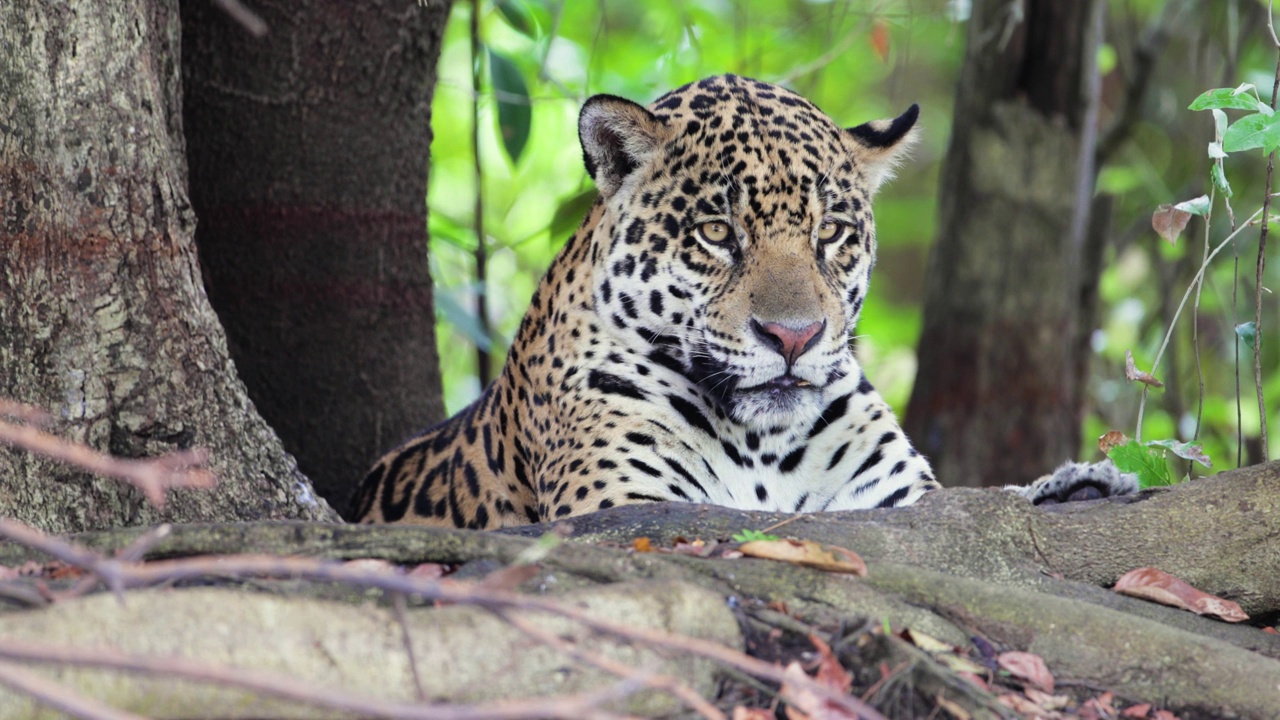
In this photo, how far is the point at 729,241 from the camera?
18.5 feet

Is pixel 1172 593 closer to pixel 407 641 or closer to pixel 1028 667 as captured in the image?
pixel 1028 667

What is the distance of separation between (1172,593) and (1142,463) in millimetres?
1122

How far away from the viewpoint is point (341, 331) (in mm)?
6930

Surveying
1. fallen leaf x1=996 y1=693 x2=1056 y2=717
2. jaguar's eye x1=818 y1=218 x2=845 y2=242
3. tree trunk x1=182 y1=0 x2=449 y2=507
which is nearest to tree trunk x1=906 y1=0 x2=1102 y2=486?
jaguar's eye x1=818 y1=218 x2=845 y2=242

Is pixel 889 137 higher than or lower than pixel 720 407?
higher

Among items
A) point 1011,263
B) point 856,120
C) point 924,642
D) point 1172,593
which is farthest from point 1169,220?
point 856,120

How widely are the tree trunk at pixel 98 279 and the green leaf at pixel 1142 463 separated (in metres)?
3.33

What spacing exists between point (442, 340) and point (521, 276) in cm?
130

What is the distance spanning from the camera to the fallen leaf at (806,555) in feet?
12.1

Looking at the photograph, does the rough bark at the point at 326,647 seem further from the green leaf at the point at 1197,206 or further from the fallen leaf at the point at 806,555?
the green leaf at the point at 1197,206

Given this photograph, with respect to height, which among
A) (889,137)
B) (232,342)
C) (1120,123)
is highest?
(1120,123)

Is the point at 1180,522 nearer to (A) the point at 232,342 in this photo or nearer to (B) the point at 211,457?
(B) the point at 211,457

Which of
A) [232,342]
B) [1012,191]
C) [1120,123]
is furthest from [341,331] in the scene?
[1120,123]

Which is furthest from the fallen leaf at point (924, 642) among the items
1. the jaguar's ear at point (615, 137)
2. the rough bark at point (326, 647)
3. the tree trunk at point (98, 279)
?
the jaguar's ear at point (615, 137)
